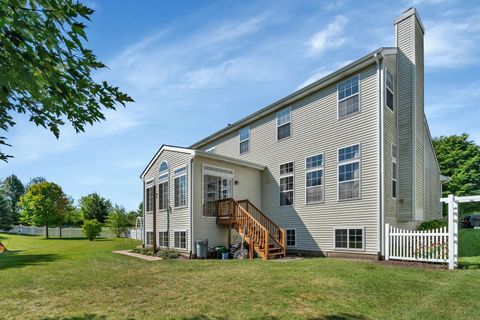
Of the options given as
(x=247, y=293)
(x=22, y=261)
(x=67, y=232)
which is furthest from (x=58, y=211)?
(x=247, y=293)

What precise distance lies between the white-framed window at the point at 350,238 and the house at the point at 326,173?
4cm

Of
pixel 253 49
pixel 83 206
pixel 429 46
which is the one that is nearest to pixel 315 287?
pixel 253 49

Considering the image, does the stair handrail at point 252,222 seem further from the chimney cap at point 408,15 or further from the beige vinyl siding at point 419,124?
the chimney cap at point 408,15

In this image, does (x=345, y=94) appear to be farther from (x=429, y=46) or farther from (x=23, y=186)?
(x=23, y=186)

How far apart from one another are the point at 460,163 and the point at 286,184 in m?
32.3

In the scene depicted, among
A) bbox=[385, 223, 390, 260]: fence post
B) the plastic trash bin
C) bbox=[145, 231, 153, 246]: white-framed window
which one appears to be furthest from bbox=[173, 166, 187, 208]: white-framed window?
bbox=[385, 223, 390, 260]: fence post

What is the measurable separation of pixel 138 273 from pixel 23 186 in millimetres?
85042

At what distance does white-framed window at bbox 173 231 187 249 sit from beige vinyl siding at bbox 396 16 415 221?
29.3 ft

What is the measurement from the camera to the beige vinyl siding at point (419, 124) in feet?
43.4

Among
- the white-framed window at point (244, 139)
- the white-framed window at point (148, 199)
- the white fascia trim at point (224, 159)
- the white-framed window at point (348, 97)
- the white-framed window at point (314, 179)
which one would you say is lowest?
the white-framed window at point (148, 199)

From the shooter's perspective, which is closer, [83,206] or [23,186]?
[83,206]

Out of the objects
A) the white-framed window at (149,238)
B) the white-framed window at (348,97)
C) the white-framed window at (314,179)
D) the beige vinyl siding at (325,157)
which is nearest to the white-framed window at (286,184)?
the beige vinyl siding at (325,157)

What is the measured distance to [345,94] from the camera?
1340cm

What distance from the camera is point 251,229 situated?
43.0 feet
